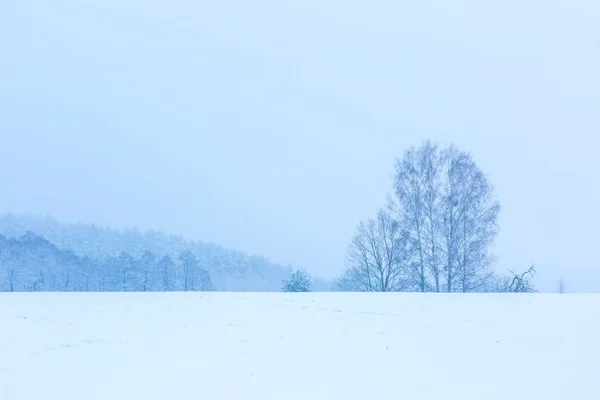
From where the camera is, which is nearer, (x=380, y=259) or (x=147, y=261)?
(x=380, y=259)

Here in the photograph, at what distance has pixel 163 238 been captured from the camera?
85.5 meters

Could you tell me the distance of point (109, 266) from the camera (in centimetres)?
4838

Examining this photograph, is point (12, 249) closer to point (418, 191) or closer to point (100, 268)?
point (100, 268)

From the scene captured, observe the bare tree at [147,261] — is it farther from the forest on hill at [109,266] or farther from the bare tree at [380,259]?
the bare tree at [380,259]
